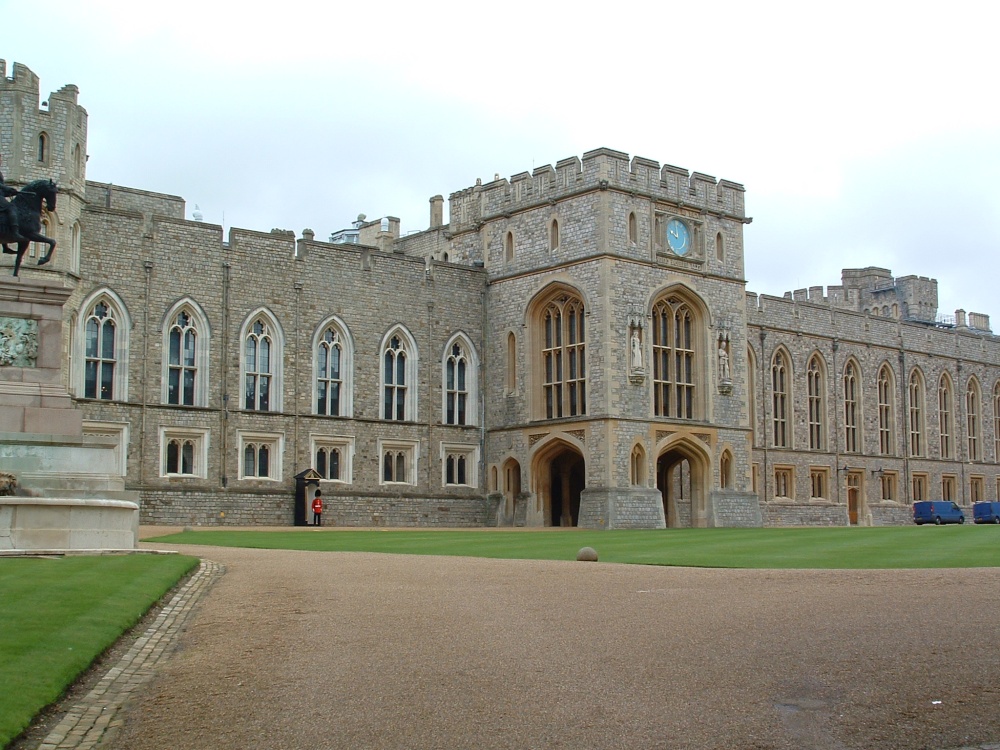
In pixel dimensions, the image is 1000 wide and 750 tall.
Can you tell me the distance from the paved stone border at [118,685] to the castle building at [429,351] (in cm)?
2294

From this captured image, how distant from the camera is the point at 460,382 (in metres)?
41.6

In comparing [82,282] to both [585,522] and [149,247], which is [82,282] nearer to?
[149,247]

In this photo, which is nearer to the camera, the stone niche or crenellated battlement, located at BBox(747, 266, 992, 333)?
the stone niche

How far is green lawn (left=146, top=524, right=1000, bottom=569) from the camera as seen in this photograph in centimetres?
1777

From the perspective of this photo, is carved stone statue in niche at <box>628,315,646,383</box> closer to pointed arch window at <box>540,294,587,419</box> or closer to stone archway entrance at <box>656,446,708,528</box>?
pointed arch window at <box>540,294,587,419</box>

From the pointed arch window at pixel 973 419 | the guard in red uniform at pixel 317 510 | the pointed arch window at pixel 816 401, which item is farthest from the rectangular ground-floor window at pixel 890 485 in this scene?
the guard in red uniform at pixel 317 510

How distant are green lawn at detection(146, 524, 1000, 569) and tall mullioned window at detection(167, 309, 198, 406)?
294 inches

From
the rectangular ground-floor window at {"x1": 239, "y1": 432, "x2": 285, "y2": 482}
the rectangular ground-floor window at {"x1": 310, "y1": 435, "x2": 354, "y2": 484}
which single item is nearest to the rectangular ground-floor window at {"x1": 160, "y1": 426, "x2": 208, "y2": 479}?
the rectangular ground-floor window at {"x1": 239, "y1": 432, "x2": 285, "y2": 482}

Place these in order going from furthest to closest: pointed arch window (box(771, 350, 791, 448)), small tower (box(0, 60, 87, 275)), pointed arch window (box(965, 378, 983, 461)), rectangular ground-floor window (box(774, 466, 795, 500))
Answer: pointed arch window (box(965, 378, 983, 461)), pointed arch window (box(771, 350, 791, 448)), rectangular ground-floor window (box(774, 466, 795, 500)), small tower (box(0, 60, 87, 275))

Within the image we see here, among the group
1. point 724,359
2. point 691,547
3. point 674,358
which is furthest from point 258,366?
point 691,547

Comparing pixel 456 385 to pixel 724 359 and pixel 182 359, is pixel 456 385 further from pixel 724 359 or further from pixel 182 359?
pixel 182 359

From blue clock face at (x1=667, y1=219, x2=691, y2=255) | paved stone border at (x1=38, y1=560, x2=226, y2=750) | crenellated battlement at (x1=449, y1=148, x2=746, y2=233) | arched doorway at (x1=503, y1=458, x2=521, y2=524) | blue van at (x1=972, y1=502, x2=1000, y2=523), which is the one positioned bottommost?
paved stone border at (x1=38, y1=560, x2=226, y2=750)

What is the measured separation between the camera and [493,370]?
41875 mm

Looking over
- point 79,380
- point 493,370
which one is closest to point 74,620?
point 79,380
